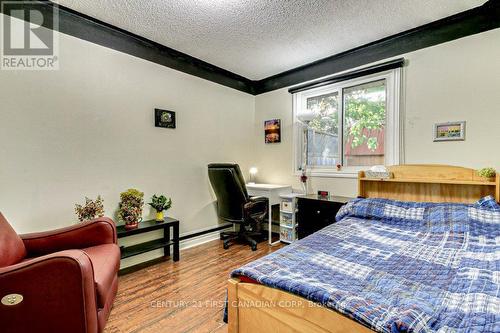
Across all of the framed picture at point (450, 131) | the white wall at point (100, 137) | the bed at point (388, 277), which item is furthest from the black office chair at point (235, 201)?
the framed picture at point (450, 131)

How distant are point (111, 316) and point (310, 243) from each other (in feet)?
5.13

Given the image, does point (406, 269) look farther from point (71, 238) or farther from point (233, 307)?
point (71, 238)

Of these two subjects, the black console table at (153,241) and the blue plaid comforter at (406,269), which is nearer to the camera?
the blue plaid comforter at (406,269)

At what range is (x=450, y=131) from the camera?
2357mm

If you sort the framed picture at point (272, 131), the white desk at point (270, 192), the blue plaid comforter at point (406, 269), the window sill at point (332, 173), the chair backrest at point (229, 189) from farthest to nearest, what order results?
the framed picture at point (272, 131) → the white desk at point (270, 192) → the window sill at point (332, 173) → the chair backrest at point (229, 189) → the blue plaid comforter at point (406, 269)

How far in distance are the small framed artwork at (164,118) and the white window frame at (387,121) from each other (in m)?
1.77

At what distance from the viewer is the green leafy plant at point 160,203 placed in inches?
108

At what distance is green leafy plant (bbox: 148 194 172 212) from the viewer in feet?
9.00

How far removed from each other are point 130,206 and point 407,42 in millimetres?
3469

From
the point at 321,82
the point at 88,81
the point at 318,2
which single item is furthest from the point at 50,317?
the point at 321,82

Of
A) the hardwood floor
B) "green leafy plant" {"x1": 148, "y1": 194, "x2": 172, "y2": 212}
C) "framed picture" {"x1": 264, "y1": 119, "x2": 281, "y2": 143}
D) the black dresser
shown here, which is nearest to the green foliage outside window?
"framed picture" {"x1": 264, "y1": 119, "x2": 281, "y2": 143}

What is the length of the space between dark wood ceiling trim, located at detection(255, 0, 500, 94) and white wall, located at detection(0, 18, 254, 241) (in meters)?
1.40

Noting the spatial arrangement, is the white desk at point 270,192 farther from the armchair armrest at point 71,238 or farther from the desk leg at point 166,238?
the armchair armrest at point 71,238

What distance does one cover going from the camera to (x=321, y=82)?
10.6 feet
